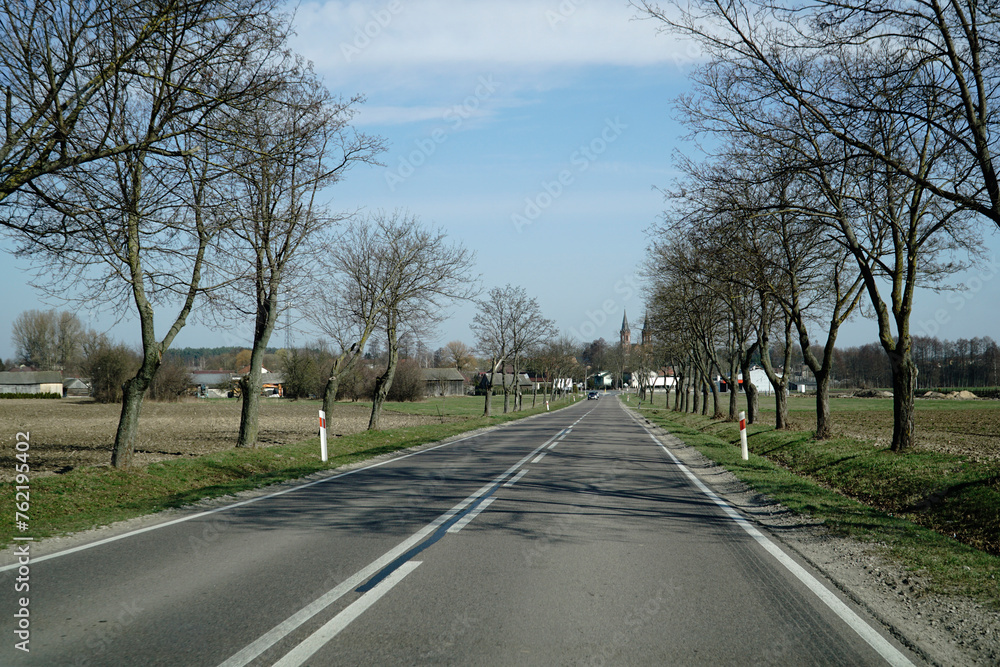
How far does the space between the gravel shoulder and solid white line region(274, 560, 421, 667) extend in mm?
3796

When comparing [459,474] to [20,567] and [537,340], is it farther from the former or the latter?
[537,340]

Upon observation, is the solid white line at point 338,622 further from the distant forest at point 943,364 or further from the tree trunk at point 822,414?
the distant forest at point 943,364

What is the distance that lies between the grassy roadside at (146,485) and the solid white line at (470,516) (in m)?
4.39

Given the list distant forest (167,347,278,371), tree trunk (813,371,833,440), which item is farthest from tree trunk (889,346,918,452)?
distant forest (167,347,278,371)

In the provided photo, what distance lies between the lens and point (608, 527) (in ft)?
26.9

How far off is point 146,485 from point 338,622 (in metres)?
8.74

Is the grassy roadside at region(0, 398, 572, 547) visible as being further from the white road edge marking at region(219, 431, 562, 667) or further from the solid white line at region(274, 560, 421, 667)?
the solid white line at region(274, 560, 421, 667)

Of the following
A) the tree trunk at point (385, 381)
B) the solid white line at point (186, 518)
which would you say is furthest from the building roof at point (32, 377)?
the solid white line at point (186, 518)

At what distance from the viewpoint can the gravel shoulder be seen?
4453 mm

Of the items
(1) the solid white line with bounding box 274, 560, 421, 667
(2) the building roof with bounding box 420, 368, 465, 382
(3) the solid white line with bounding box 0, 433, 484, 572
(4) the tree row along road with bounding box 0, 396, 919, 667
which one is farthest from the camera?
(2) the building roof with bounding box 420, 368, 465, 382

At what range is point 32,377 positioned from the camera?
103000 millimetres

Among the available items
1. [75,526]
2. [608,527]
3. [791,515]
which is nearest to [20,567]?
[75,526]

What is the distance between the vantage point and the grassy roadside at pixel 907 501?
21.5 ft

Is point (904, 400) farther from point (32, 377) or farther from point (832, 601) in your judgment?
point (32, 377)
